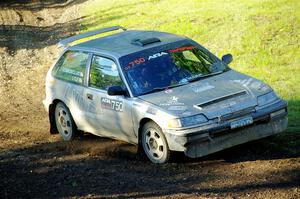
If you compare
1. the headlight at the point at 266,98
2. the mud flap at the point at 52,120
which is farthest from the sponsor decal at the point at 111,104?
the headlight at the point at 266,98

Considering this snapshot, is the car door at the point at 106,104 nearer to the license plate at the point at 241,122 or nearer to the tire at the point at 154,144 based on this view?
the tire at the point at 154,144

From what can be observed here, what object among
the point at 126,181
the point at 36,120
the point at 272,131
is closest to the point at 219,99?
the point at 272,131

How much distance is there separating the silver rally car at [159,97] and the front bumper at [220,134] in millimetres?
13

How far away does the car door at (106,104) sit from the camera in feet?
32.8

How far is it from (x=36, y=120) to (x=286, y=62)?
19.1 ft

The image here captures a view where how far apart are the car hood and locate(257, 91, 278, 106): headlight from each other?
0.06 metres

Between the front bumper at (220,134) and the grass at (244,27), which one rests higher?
the front bumper at (220,134)

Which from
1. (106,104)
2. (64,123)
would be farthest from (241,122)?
(64,123)

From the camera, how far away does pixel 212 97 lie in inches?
367

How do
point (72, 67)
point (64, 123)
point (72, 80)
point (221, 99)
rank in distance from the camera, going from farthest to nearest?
point (64, 123) < point (72, 67) < point (72, 80) < point (221, 99)

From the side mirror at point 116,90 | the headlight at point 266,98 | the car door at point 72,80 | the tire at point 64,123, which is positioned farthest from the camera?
the tire at point 64,123

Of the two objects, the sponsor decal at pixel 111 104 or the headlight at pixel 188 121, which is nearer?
the headlight at pixel 188 121

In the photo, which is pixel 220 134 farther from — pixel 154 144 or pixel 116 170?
pixel 116 170

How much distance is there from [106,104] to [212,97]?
6.03 feet
